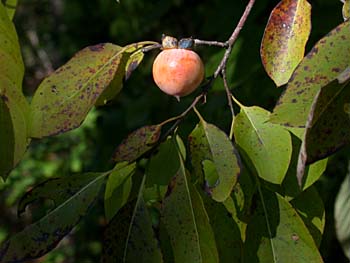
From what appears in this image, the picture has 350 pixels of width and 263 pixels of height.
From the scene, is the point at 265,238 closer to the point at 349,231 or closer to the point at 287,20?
the point at 287,20

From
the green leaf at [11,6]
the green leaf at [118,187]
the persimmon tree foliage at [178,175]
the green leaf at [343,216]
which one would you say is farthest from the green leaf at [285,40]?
the green leaf at [343,216]

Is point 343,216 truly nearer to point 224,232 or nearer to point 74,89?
point 224,232

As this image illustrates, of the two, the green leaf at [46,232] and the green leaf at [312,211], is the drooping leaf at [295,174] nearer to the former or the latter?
the green leaf at [312,211]

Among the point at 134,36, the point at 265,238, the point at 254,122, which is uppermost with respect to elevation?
the point at 254,122

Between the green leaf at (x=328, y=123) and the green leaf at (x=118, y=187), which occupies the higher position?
the green leaf at (x=328, y=123)

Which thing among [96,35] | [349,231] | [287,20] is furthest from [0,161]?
[96,35]

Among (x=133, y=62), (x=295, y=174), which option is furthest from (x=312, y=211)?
(x=133, y=62)

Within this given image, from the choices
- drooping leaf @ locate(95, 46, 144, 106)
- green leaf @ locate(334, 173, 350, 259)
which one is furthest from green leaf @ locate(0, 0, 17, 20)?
green leaf @ locate(334, 173, 350, 259)

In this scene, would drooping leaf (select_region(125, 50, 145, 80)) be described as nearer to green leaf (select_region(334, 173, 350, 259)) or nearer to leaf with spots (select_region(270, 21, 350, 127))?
leaf with spots (select_region(270, 21, 350, 127))
